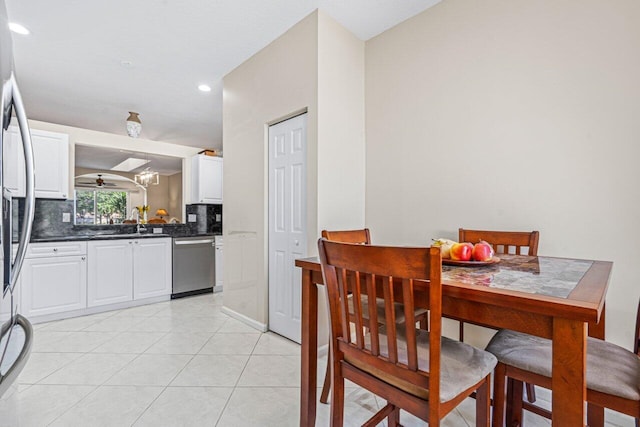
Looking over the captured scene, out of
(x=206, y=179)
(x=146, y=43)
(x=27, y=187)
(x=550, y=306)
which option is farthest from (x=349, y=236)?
(x=206, y=179)

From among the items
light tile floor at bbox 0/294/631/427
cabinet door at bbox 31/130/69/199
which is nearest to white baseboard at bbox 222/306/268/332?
light tile floor at bbox 0/294/631/427

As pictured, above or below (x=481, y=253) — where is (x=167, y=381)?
below

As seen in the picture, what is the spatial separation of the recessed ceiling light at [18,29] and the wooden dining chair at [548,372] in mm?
3849

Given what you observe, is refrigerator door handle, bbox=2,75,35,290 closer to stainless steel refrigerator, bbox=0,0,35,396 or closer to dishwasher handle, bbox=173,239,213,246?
stainless steel refrigerator, bbox=0,0,35,396

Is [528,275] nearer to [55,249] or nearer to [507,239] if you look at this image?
[507,239]

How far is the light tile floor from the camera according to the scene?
1.60 metres

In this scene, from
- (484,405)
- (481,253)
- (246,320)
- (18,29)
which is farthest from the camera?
(246,320)

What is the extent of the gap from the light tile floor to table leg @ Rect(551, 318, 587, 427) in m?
0.90

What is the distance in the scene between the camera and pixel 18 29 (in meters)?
2.40

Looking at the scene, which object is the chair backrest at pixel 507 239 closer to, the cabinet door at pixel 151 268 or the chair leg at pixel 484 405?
the chair leg at pixel 484 405

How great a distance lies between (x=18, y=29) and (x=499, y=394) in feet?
13.1

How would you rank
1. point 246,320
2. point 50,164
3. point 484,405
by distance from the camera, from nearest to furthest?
point 484,405, point 246,320, point 50,164

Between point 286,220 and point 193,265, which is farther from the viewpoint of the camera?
point 193,265

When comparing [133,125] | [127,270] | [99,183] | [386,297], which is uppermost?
[133,125]
